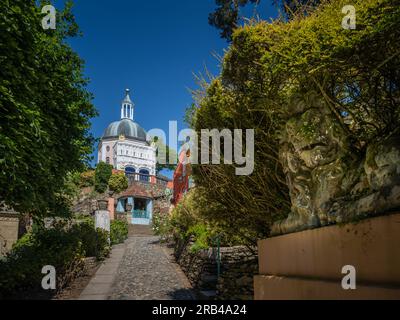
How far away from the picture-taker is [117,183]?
43.2m

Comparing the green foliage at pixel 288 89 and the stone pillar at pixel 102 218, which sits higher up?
the green foliage at pixel 288 89

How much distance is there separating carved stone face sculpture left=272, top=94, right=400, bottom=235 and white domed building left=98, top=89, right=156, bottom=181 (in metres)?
60.1

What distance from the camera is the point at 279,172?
5625 millimetres

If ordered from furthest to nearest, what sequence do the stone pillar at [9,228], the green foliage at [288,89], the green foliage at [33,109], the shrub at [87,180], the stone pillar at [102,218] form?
the shrub at [87,180] < the stone pillar at [102,218] < the stone pillar at [9,228] < the green foliage at [33,109] < the green foliage at [288,89]

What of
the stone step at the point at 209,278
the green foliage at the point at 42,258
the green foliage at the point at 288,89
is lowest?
the stone step at the point at 209,278

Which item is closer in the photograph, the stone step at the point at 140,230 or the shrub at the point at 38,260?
the shrub at the point at 38,260

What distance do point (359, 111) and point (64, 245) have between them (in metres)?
11.2

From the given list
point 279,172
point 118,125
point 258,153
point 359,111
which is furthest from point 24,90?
point 118,125

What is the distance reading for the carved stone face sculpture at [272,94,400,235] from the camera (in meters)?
2.72

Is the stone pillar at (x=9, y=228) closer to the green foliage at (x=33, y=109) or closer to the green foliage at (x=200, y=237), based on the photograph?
the green foliage at (x=33, y=109)

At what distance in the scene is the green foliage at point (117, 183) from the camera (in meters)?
43.1

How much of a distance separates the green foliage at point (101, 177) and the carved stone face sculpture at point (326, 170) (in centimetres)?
4074

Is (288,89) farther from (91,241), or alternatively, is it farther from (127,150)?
(127,150)

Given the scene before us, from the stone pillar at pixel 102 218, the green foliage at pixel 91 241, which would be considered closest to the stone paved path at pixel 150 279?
the green foliage at pixel 91 241
